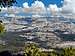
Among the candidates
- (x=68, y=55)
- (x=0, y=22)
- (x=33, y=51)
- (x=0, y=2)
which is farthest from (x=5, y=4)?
(x=33, y=51)

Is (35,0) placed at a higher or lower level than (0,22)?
higher

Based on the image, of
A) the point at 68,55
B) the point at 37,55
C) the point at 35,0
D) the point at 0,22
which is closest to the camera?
the point at 35,0

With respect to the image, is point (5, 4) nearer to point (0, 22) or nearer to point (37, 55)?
point (0, 22)

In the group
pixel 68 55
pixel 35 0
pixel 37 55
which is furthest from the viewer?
pixel 37 55

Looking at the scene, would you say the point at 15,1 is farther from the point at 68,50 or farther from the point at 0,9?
the point at 68,50

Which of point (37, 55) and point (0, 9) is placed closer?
point (0, 9)

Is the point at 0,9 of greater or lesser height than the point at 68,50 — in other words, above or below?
above

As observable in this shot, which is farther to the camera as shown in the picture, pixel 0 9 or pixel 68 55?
pixel 68 55

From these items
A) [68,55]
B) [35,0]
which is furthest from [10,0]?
[68,55]

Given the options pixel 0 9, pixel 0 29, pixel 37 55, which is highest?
pixel 0 9

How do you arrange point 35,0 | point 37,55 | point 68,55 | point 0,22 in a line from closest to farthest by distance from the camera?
point 35,0, point 0,22, point 68,55, point 37,55
